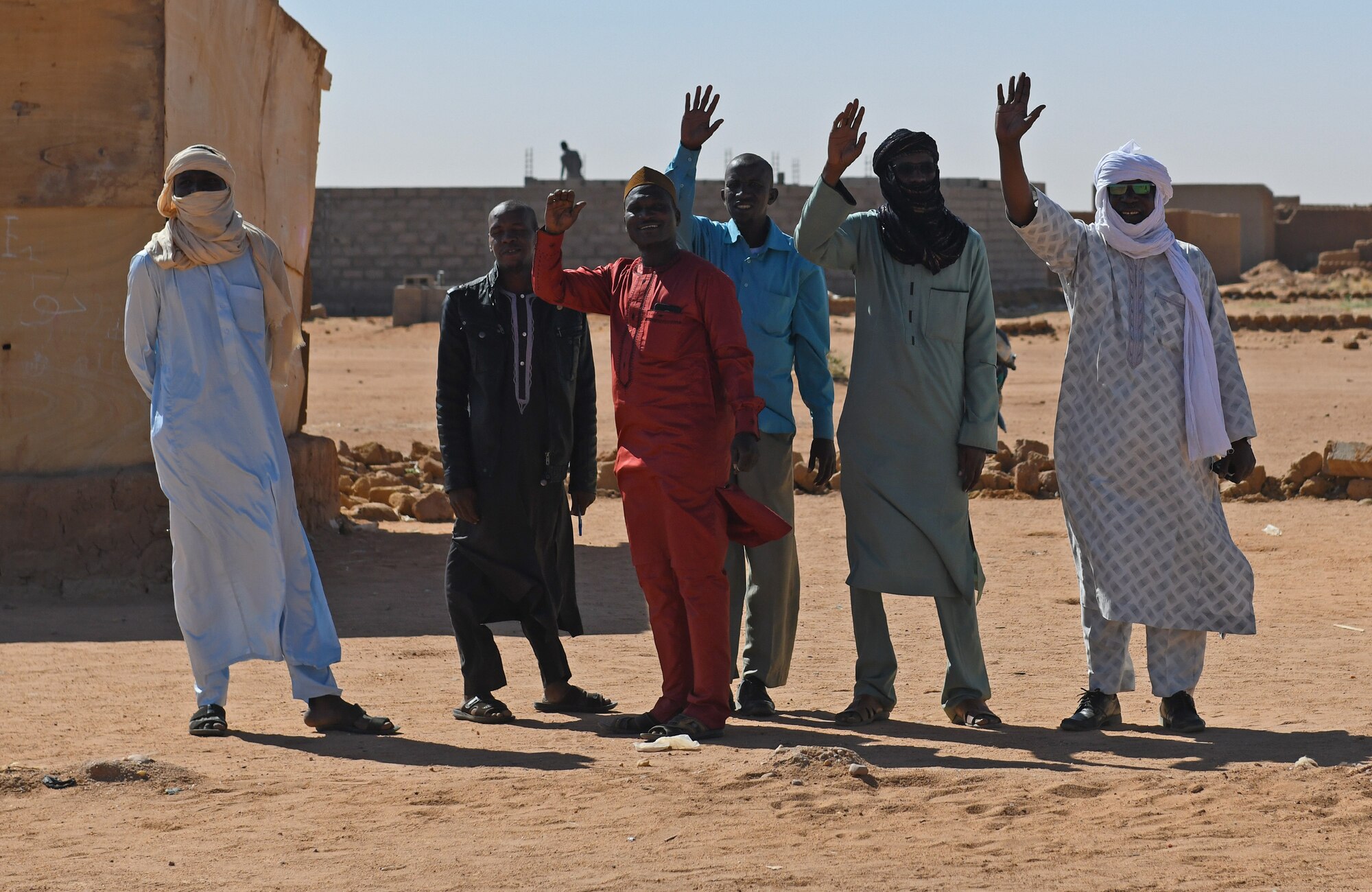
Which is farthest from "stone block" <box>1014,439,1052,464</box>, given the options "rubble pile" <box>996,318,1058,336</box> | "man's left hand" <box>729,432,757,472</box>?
"rubble pile" <box>996,318,1058,336</box>

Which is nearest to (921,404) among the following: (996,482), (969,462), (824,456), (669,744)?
(969,462)

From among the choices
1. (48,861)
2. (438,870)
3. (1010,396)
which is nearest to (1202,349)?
(438,870)

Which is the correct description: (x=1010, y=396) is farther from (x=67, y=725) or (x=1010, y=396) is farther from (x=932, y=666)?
(x=67, y=725)

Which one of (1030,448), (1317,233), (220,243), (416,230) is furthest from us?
(1317,233)

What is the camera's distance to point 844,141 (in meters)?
4.91

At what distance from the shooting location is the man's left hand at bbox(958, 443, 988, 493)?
5.12 m

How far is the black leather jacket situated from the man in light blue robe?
1.93ft

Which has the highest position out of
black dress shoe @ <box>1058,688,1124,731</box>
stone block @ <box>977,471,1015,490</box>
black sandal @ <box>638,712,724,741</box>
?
stone block @ <box>977,471,1015,490</box>

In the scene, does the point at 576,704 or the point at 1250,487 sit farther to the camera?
the point at 1250,487

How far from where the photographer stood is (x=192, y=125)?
26.2ft

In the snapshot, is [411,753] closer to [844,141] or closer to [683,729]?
[683,729]

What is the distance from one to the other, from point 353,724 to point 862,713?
164 centimetres

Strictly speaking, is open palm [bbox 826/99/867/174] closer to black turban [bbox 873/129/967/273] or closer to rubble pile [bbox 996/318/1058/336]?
black turban [bbox 873/129/967/273]

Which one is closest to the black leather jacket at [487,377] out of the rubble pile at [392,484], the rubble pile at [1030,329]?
the rubble pile at [392,484]
